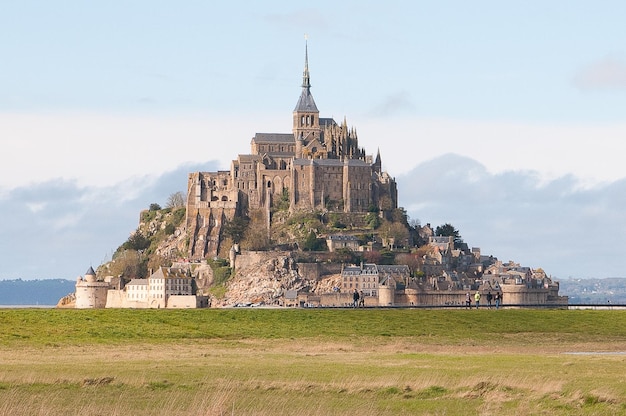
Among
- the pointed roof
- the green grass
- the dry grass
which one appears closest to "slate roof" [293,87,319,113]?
the pointed roof

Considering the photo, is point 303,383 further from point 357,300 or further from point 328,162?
point 328,162

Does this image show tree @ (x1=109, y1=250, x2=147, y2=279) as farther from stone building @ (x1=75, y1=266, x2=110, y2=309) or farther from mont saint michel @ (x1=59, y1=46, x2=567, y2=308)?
stone building @ (x1=75, y1=266, x2=110, y2=309)

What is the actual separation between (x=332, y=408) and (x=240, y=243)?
464 ft

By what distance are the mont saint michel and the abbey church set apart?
0.18 m

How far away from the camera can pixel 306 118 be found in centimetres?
19300

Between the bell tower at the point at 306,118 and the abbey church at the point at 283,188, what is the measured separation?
16.3 ft

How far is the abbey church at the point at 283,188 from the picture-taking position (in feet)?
578

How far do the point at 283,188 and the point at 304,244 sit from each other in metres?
11.1

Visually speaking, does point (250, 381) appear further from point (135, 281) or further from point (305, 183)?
point (305, 183)

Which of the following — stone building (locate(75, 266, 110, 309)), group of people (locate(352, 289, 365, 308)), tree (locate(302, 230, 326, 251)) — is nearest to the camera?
group of people (locate(352, 289, 365, 308))

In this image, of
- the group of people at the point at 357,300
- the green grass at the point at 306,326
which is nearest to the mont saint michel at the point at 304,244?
the group of people at the point at 357,300

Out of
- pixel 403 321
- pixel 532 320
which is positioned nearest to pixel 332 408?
pixel 403 321

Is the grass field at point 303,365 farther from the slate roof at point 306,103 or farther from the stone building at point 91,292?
the slate roof at point 306,103

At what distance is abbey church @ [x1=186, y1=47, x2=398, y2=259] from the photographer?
17625 centimetres
